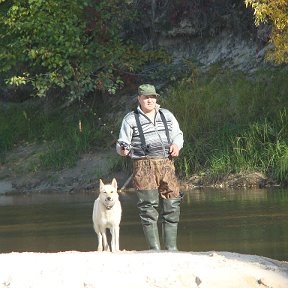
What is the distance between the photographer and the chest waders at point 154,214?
11867 mm

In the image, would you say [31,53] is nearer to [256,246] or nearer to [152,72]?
[152,72]

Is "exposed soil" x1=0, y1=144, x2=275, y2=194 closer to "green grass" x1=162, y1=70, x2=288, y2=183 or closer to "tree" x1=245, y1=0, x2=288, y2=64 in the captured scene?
"green grass" x1=162, y1=70, x2=288, y2=183

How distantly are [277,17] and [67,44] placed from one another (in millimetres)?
8273

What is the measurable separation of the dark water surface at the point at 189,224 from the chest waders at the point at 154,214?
127 cm

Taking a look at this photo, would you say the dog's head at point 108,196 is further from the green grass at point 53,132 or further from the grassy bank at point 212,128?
the green grass at point 53,132

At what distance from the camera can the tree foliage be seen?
27922mm

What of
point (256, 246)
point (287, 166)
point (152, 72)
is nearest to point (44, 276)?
point (256, 246)

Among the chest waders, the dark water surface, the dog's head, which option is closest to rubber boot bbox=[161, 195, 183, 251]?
the chest waders

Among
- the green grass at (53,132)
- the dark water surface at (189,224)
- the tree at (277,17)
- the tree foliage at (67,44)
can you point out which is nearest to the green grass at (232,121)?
the dark water surface at (189,224)

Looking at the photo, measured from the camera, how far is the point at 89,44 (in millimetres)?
28859

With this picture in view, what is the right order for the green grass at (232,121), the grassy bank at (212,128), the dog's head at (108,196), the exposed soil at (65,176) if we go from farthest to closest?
the exposed soil at (65,176) < the grassy bank at (212,128) < the green grass at (232,121) < the dog's head at (108,196)

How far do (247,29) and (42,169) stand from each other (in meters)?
6.62

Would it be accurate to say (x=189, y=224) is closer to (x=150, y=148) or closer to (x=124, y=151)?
(x=150, y=148)

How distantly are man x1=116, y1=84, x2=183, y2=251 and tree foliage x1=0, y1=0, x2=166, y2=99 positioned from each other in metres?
16.1
